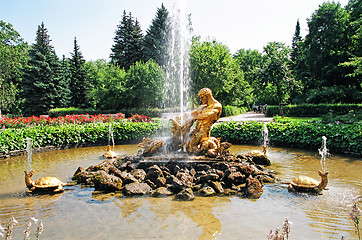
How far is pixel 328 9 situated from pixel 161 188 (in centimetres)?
2949

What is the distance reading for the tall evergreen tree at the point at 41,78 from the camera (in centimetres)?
3734

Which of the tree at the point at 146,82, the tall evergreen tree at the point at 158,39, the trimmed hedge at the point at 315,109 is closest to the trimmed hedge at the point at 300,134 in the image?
the trimmed hedge at the point at 315,109

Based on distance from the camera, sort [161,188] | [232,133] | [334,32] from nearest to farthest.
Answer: [161,188] < [232,133] < [334,32]

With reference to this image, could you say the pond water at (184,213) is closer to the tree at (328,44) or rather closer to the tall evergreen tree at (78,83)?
the tree at (328,44)

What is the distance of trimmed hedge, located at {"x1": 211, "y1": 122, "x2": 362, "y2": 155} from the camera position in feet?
33.4

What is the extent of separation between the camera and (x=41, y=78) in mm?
37781

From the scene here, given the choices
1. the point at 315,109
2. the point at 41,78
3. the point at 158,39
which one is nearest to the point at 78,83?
the point at 41,78

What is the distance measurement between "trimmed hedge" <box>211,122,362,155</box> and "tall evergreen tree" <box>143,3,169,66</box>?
91.6ft

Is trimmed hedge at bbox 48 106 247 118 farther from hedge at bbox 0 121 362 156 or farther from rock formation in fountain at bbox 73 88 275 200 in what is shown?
rock formation in fountain at bbox 73 88 275 200

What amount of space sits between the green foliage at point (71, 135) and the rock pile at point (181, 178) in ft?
17.7

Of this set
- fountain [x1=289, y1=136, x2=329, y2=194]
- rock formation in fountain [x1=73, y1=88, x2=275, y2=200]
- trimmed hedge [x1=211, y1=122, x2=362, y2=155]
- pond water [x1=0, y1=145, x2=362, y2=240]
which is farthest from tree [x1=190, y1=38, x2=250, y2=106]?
fountain [x1=289, y1=136, x2=329, y2=194]

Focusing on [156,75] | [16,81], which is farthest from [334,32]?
[16,81]

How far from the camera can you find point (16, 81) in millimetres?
44875

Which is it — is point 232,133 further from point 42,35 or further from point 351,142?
point 42,35
